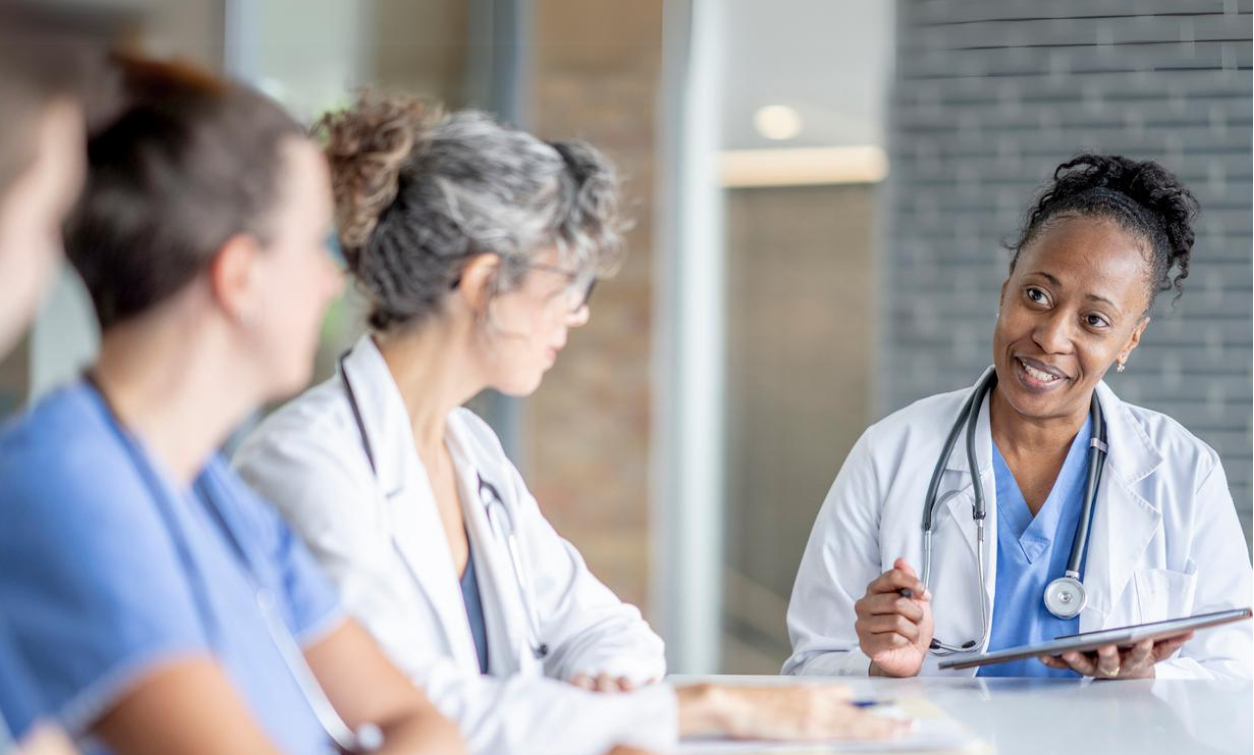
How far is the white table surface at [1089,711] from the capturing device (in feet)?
4.75

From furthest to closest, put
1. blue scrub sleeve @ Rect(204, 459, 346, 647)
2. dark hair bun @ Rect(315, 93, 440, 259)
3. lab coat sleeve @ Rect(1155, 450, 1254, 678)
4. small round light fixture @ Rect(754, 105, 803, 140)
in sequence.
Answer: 1. small round light fixture @ Rect(754, 105, 803, 140)
2. lab coat sleeve @ Rect(1155, 450, 1254, 678)
3. dark hair bun @ Rect(315, 93, 440, 259)
4. blue scrub sleeve @ Rect(204, 459, 346, 647)

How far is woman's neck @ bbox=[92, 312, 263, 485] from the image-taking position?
1052 mm

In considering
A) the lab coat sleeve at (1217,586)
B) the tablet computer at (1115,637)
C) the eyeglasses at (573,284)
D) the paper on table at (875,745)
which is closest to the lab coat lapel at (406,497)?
the eyeglasses at (573,284)

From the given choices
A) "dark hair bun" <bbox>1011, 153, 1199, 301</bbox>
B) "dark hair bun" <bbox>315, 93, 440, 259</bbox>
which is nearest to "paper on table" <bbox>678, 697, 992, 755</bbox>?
"dark hair bun" <bbox>315, 93, 440, 259</bbox>

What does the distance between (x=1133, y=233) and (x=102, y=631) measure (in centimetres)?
170

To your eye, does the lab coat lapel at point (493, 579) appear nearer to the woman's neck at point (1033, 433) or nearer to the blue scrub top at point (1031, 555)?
the blue scrub top at point (1031, 555)

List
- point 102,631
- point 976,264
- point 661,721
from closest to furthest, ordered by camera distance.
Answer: point 102,631, point 661,721, point 976,264

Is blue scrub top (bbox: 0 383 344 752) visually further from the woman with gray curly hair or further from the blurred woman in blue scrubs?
the blurred woman in blue scrubs

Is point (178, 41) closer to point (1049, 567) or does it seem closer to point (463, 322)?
point (463, 322)

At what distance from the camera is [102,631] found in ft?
3.09

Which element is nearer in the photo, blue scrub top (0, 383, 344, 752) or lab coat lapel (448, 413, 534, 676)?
blue scrub top (0, 383, 344, 752)

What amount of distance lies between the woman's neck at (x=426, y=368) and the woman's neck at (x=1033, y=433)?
994 mm

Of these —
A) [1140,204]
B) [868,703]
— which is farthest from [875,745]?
[1140,204]

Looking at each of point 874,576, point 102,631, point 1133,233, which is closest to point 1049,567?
point 874,576
